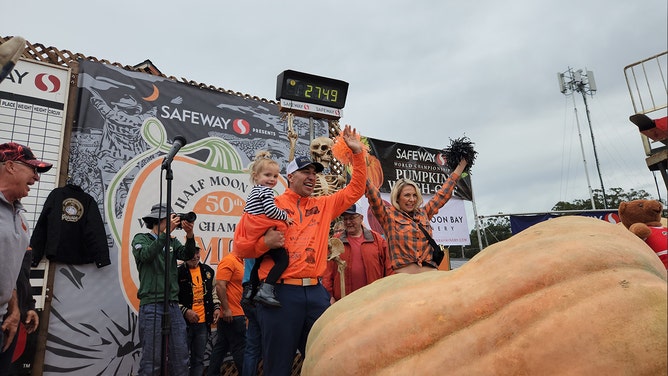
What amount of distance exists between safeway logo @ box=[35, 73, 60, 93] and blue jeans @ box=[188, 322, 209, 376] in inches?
109

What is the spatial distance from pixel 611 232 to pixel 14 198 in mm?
2751

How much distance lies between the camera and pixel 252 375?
3.05m

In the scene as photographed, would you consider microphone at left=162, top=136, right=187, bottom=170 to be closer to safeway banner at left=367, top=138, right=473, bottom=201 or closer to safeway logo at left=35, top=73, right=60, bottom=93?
safeway logo at left=35, top=73, right=60, bottom=93

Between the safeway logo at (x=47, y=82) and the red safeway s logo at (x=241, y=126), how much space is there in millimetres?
1982

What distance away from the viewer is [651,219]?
311 centimetres

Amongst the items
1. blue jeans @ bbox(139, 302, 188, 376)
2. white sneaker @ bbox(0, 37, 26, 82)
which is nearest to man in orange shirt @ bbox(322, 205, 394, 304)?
blue jeans @ bbox(139, 302, 188, 376)

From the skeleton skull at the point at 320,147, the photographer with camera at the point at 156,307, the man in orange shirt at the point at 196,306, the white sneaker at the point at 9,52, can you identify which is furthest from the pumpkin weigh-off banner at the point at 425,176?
the white sneaker at the point at 9,52

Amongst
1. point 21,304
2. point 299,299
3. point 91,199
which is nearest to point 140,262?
point 21,304

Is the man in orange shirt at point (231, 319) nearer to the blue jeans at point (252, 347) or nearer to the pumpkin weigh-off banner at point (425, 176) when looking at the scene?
the blue jeans at point (252, 347)

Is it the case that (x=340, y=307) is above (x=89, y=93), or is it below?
below

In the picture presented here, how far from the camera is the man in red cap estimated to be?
2.11 m

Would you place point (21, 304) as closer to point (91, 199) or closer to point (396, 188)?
point (91, 199)

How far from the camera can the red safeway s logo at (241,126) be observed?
5.50 m

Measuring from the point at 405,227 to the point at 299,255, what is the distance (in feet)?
2.88
